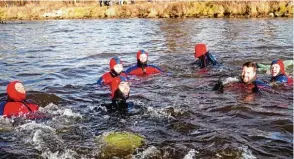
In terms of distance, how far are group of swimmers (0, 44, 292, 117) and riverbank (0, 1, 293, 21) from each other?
77.3 ft

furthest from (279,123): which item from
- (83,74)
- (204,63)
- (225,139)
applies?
(83,74)

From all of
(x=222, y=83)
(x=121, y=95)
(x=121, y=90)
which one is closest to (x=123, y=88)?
(x=121, y=90)

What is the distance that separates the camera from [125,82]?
7.97 metres

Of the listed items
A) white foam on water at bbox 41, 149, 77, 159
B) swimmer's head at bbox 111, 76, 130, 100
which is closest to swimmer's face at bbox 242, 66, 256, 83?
swimmer's head at bbox 111, 76, 130, 100

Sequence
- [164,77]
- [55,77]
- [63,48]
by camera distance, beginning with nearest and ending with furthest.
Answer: [164,77] < [55,77] < [63,48]

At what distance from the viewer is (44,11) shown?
47.3 m

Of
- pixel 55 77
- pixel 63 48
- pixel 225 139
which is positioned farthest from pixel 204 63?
pixel 63 48

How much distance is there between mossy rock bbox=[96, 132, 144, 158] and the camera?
617 cm

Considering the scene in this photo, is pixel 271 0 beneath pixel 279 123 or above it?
above

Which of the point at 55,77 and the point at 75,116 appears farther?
the point at 55,77

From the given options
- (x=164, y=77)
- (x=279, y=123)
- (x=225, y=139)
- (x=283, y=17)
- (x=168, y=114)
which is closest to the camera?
(x=225, y=139)

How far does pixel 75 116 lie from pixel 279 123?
13.1 ft

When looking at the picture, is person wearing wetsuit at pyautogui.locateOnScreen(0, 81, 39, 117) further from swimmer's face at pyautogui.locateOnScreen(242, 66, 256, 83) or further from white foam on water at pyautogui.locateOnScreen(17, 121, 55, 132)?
swimmer's face at pyautogui.locateOnScreen(242, 66, 256, 83)

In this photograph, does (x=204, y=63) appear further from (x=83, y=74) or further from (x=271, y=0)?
(x=271, y=0)
